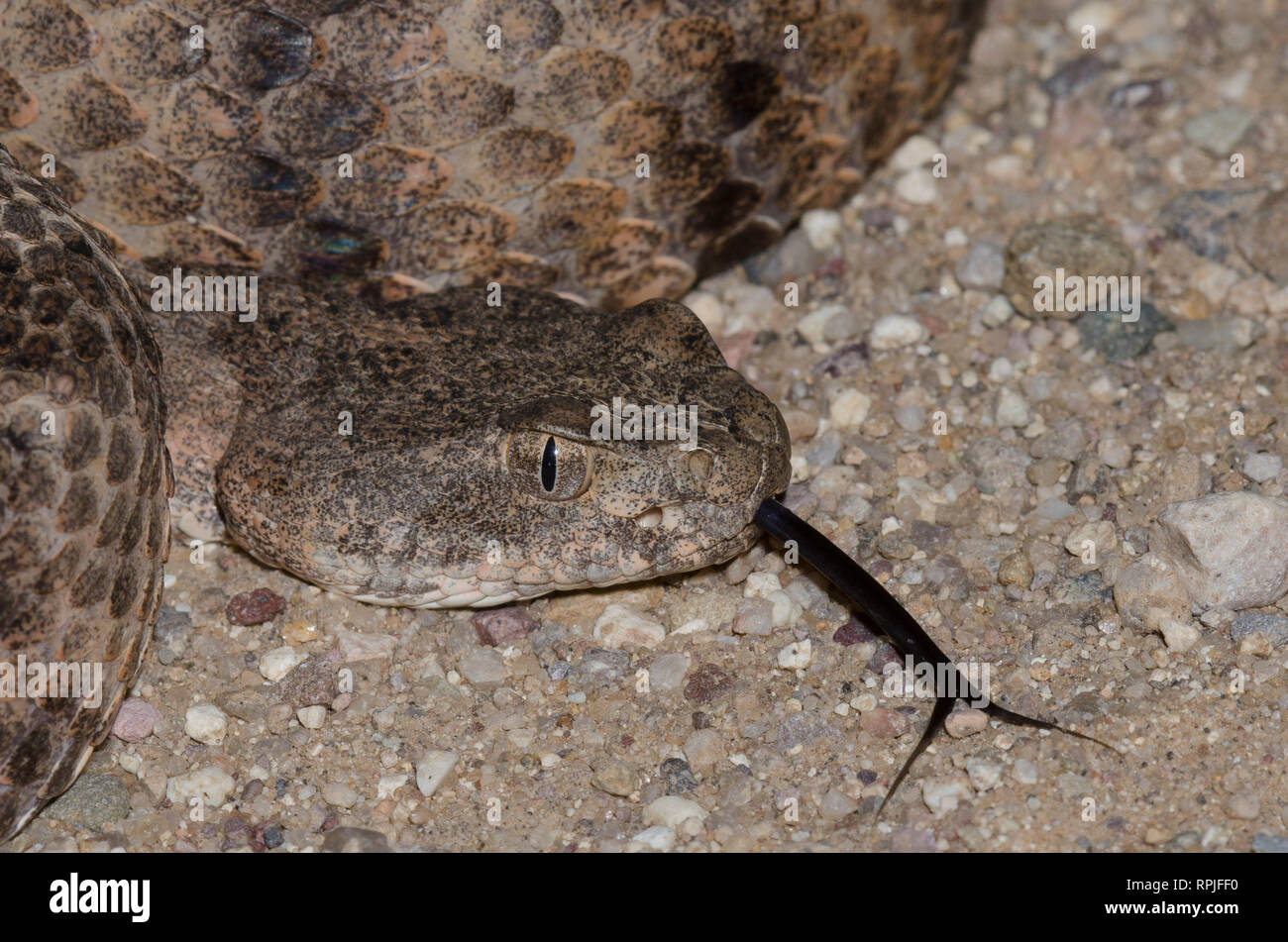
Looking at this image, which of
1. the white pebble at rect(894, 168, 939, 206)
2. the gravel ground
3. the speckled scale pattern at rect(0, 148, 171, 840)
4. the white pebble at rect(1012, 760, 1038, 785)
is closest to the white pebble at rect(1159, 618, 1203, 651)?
the gravel ground

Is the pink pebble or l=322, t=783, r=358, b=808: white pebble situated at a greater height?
the pink pebble

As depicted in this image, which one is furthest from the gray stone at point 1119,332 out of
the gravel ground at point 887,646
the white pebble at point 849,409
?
the white pebble at point 849,409

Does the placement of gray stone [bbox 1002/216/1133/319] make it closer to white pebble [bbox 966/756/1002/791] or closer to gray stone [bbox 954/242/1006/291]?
gray stone [bbox 954/242/1006/291]

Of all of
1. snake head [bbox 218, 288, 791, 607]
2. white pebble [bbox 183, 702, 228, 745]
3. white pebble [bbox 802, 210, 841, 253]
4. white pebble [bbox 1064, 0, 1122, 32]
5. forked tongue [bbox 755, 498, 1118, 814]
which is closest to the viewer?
forked tongue [bbox 755, 498, 1118, 814]

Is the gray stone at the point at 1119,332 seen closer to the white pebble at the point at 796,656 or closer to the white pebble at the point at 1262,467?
the white pebble at the point at 1262,467

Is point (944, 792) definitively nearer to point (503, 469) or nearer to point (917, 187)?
point (503, 469)

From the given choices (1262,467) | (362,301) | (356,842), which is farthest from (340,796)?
(1262,467)

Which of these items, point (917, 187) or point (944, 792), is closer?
point (944, 792)
